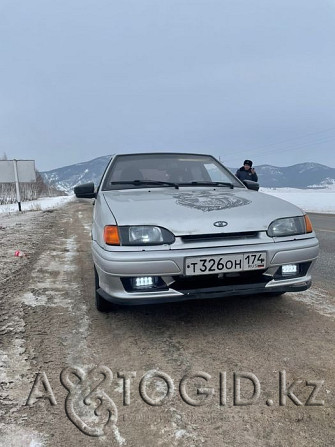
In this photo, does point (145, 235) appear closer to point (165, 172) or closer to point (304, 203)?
point (165, 172)

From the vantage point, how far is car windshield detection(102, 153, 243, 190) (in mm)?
3764

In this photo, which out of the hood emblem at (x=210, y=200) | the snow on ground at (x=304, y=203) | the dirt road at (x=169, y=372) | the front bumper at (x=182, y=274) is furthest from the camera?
the snow on ground at (x=304, y=203)

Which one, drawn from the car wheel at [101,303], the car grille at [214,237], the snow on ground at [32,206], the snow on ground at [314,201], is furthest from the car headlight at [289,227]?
the snow on ground at [32,206]

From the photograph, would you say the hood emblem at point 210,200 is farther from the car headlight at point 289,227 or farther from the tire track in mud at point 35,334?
the tire track in mud at point 35,334

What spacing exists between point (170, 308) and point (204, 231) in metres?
1.07

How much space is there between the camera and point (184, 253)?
2434mm

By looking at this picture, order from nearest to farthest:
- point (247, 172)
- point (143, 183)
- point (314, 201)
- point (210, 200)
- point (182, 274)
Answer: point (182, 274), point (210, 200), point (143, 183), point (247, 172), point (314, 201)

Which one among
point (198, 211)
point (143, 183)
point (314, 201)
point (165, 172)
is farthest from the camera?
point (314, 201)

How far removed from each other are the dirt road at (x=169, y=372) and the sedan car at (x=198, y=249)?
0.37 m

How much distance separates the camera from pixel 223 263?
97.3 inches

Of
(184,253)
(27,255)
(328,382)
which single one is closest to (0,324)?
(184,253)

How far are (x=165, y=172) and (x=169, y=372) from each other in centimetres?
236

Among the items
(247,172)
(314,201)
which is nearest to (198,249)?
(247,172)

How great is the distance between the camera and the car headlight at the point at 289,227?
8.79ft
